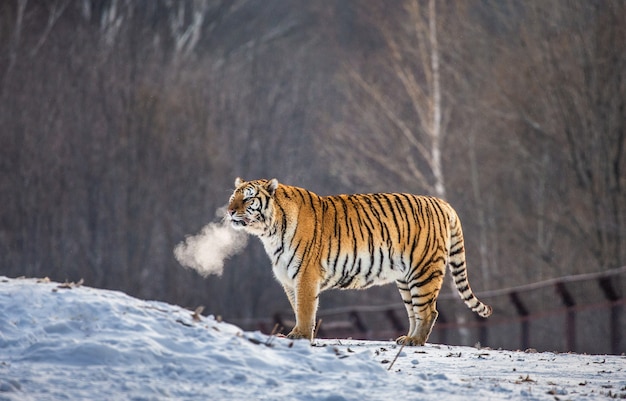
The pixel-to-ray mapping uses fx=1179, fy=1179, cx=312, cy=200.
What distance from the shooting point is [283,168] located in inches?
1315

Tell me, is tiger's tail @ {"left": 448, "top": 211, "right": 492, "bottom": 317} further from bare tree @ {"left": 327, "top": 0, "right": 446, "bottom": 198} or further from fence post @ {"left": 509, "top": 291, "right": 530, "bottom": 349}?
bare tree @ {"left": 327, "top": 0, "right": 446, "bottom": 198}

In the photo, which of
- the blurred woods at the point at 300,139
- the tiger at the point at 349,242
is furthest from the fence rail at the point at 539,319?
the tiger at the point at 349,242

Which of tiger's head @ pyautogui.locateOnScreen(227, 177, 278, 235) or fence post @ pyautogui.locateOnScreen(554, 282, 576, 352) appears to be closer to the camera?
tiger's head @ pyautogui.locateOnScreen(227, 177, 278, 235)

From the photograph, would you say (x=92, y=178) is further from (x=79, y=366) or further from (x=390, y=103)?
(x=79, y=366)

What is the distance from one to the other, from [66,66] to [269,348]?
75.4ft

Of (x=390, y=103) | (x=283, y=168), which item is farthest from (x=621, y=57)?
(x=283, y=168)

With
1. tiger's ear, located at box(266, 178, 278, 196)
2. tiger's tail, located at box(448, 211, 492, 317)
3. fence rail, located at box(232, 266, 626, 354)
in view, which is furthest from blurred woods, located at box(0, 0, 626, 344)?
tiger's ear, located at box(266, 178, 278, 196)

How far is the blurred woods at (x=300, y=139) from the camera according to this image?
2567 cm

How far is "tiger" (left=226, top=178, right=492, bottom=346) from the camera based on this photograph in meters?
9.74

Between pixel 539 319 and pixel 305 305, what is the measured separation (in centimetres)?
1581

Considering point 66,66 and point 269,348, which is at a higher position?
point 66,66

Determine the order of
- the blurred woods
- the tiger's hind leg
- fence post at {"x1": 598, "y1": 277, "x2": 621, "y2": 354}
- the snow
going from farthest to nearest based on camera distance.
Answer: the blurred woods < fence post at {"x1": 598, "y1": 277, "x2": 621, "y2": 354} < the tiger's hind leg < the snow

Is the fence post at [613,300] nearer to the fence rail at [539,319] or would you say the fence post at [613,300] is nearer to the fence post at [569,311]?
the fence rail at [539,319]

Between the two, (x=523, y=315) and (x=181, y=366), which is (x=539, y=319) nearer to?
(x=523, y=315)
